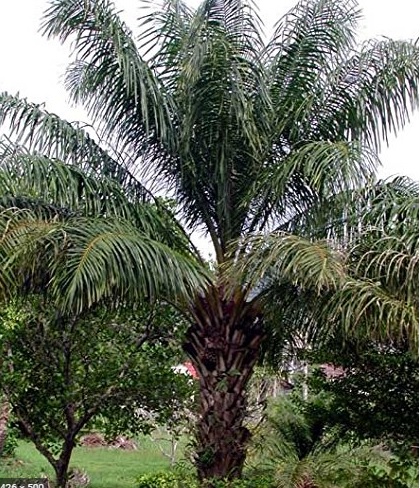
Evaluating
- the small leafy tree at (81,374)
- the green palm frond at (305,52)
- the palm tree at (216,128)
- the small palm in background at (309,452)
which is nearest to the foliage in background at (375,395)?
the small palm in background at (309,452)

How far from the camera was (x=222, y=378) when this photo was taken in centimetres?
569

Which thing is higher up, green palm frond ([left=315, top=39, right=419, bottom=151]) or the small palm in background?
green palm frond ([left=315, top=39, right=419, bottom=151])

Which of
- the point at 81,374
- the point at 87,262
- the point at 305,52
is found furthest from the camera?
the point at 81,374

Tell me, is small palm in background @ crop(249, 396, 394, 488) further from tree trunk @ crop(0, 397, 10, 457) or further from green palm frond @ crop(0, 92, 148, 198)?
green palm frond @ crop(0, 92, 148, 198)

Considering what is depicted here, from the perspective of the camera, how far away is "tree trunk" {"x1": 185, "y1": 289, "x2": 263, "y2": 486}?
5.64 metres

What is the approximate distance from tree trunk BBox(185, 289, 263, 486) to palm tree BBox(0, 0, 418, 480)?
1cm

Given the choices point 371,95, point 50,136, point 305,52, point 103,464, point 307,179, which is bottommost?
point 103,464

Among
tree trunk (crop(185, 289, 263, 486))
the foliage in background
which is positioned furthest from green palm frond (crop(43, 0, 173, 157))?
the foliage in background

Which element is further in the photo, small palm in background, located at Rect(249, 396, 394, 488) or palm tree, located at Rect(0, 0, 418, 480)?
small palm in background, located at Rect(249, 396, 394, 488)

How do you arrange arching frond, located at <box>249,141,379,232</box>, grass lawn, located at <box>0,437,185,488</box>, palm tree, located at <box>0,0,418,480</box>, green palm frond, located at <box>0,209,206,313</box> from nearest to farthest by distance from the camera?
1. green palm frond, located at <box>0,209,206,313</box>
2. arching frond, located at <box>249,141,379,232</box>
3. palm tree, located at <box>0,0,418,480</box>
4. grass lawn, located at <box>0,437,185,488</box>

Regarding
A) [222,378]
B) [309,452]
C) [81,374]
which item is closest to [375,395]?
[309,452]

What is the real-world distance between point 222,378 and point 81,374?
233cm

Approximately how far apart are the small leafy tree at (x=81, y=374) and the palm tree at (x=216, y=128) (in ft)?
5.41

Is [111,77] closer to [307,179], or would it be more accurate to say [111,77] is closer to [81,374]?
[307,179]
